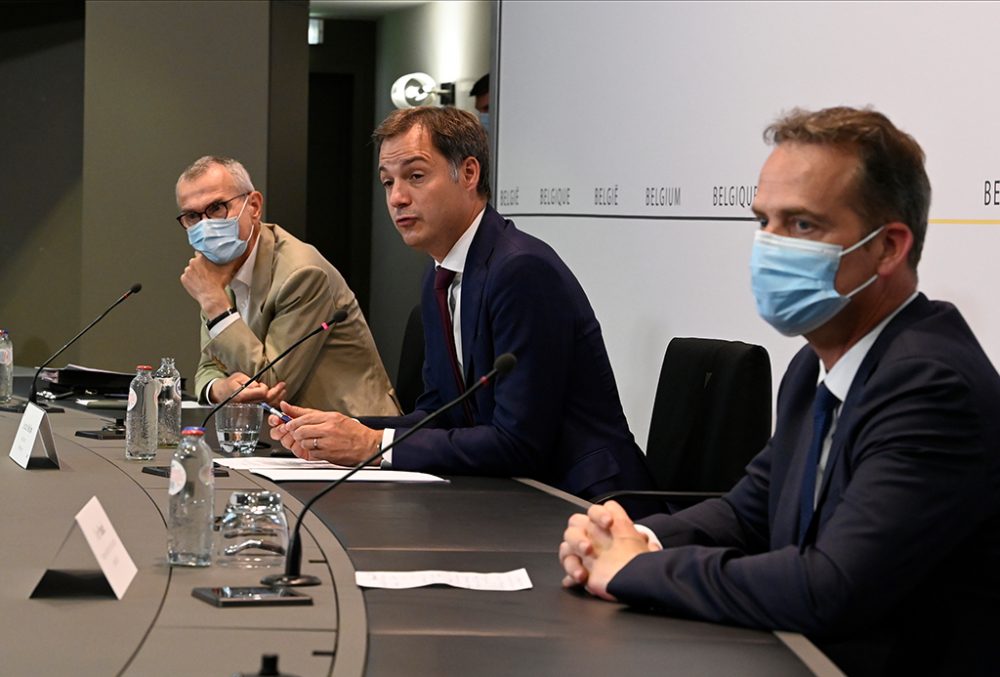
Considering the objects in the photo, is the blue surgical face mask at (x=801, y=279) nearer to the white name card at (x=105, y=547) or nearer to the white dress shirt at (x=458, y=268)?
the white name card at (x=105, y=547)

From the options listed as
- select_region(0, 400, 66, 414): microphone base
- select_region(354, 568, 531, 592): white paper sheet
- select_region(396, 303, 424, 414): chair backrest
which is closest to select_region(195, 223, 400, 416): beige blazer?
select_region(396, 303, 424, 414): chair backrest

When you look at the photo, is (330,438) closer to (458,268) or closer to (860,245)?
(458,268)

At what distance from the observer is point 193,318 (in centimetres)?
643

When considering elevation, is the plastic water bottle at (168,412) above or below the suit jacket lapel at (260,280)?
below

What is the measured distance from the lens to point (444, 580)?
1.79 meters


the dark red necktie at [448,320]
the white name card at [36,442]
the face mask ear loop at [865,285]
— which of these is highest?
the face mask ear loop at [865,285]

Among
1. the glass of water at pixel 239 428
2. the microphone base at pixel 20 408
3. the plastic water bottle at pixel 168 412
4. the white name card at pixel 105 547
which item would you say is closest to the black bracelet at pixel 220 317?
the microphone base at pixel 20 408

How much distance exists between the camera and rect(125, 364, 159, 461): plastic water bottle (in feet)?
9.18

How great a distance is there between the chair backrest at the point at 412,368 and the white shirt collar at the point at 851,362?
8.05 feet

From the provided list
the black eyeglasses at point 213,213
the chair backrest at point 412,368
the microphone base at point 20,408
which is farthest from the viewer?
the chair backrest at point 412,368

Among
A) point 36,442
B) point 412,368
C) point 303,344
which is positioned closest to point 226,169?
point 303,344

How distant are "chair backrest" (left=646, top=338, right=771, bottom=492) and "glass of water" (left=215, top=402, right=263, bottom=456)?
88 cm

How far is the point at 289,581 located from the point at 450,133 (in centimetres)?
149

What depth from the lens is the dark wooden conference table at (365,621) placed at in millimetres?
1446
